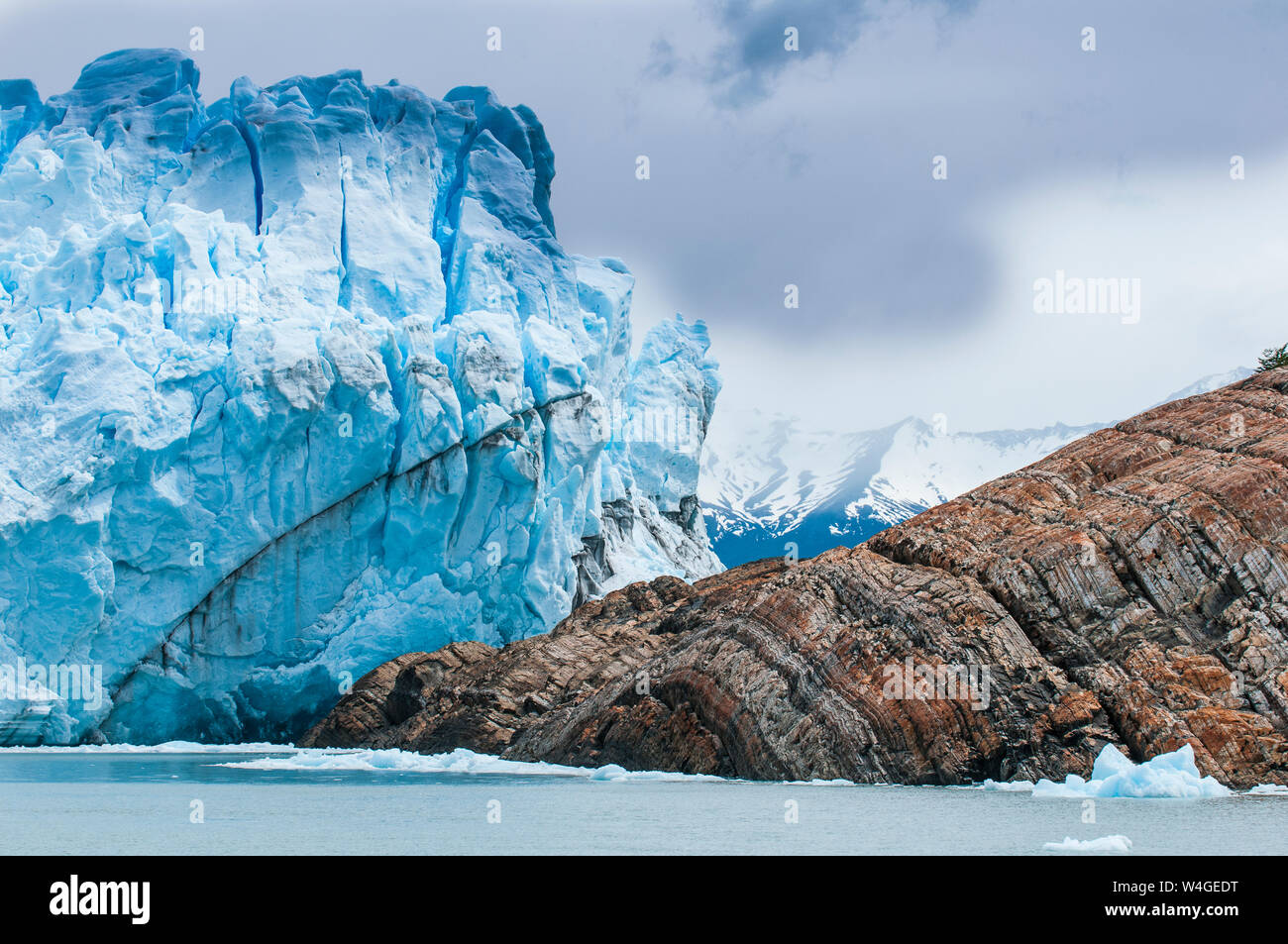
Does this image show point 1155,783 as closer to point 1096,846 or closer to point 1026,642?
point 1026,642

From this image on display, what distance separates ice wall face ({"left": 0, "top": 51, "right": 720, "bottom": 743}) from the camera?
96.4ft

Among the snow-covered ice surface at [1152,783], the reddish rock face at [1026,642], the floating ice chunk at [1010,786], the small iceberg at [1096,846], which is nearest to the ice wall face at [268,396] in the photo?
the reddish rock face at [1026,642]

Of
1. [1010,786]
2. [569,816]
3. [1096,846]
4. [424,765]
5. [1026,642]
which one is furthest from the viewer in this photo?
[424,765]

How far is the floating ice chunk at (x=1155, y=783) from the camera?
1780cm

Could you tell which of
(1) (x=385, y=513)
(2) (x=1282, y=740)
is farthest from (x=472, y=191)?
(2) (x=1282, y=740)

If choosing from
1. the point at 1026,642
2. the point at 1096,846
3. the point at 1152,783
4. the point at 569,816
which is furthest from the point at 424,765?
the point at 1096,846

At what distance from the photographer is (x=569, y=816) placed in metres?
15.7

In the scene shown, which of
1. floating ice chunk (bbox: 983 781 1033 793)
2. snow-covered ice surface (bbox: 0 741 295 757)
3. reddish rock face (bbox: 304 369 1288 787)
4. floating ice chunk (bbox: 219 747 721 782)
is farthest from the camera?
snow-covered ice surface (bbox: 0 741 295 757)

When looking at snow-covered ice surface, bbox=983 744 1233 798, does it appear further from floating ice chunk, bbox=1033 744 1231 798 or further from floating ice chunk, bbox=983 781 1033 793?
floating ice chunk, bbox=983 781 1033 793

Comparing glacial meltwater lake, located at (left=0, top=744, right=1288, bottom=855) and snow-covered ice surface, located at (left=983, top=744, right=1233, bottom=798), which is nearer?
glacial meltwater lake, located at (left=0, top=744, right=1288, bottom=855)

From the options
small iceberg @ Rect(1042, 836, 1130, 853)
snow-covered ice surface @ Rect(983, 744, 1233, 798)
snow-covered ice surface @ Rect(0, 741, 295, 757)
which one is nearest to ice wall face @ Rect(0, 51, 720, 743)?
snow-covered ice surface @ Rect(0, 741, 295, 757)

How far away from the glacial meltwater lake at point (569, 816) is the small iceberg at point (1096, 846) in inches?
2.8

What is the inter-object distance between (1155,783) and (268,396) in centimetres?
2161
